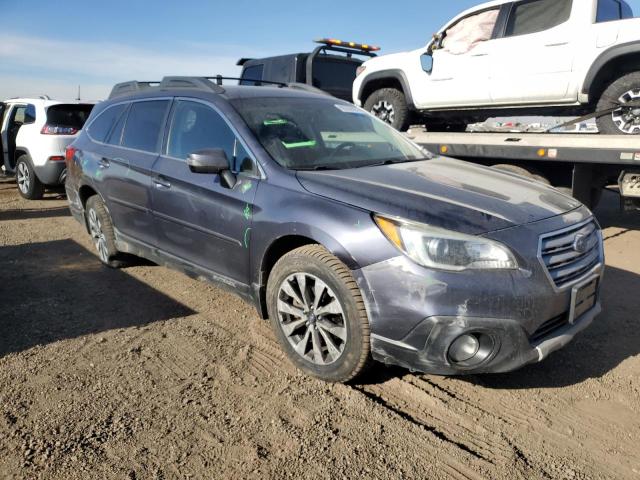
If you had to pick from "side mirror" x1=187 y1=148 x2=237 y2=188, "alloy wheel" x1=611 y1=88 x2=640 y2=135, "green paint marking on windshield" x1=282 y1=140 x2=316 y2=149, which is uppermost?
"alloy wheel" x1=611 y1=88 x2=640 y2=135

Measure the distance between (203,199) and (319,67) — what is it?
6.15m

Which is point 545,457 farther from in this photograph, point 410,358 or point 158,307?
point 158,307

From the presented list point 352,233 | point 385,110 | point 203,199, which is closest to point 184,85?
point 203,199

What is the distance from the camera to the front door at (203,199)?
3.29 metres

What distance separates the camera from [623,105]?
5.35 m

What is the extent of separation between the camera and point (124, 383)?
2.97 metres

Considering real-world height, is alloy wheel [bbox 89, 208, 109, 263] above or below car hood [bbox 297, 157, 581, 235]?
below

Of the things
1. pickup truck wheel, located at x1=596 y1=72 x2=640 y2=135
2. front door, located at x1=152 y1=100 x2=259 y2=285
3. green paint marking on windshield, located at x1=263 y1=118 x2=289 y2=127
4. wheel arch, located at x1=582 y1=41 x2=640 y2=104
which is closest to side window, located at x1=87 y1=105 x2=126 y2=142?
front door, located at x1=152 y1=100 x2=259 y2=285

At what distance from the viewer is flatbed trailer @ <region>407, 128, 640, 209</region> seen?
206 inches

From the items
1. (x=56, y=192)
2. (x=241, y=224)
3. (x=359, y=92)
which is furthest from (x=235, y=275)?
(x=56, y=192)

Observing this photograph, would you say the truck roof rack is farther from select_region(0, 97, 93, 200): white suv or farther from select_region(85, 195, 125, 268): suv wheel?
select_region(0, 97, 93, 200): white suv

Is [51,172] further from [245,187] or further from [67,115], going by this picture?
[245,187]

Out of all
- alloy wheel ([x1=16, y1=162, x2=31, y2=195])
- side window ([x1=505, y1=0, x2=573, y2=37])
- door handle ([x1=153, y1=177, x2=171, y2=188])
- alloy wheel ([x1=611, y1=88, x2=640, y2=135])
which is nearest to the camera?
door handle ([x1=153, y1=177, x2=171, y2=188])

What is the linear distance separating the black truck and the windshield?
4859mm
